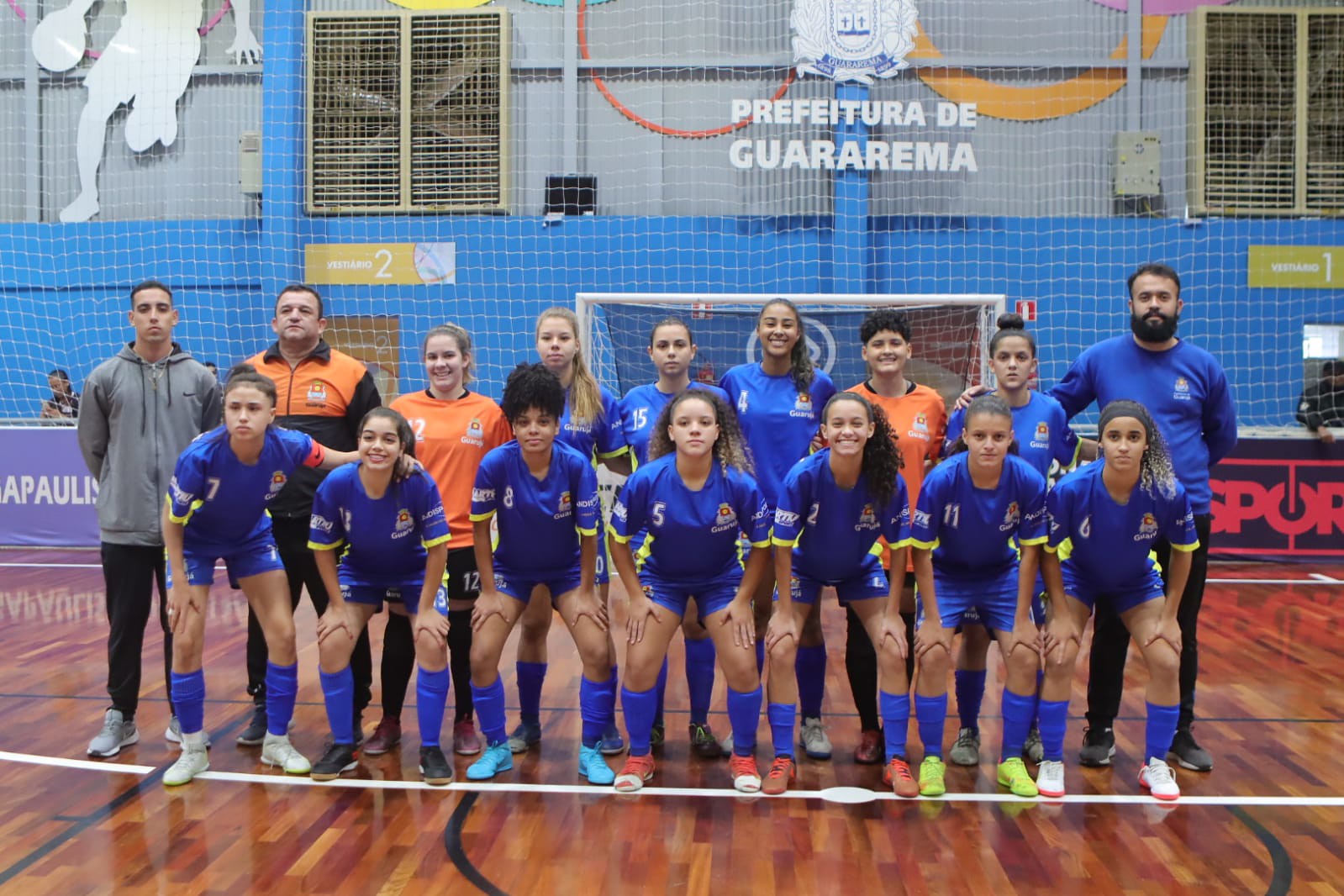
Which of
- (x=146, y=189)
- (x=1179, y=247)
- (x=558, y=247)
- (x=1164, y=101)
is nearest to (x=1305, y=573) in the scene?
(x=1179, y=247)

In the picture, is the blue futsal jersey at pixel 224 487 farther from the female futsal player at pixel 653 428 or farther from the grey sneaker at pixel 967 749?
the grey sneaker at pixel 967 749

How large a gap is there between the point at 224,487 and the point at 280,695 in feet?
2.40

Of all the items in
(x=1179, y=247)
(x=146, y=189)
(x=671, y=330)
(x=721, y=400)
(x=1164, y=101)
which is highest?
(x=1164, y=101)

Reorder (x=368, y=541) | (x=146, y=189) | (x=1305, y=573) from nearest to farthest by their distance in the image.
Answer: (x=368, y=541) < (x=1305, y=573) < (x=146, y=189)

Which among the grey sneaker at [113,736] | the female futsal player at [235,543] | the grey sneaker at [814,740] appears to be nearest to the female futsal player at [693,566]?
the grey sneaker at [814,740]

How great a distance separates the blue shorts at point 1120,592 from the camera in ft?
11.7

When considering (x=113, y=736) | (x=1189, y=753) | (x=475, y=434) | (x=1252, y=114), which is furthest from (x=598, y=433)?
(x=1252, y=114)

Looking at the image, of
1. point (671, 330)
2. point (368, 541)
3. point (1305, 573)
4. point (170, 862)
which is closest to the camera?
point (170, 862)

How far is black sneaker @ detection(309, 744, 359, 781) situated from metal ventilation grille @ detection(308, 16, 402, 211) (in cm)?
740

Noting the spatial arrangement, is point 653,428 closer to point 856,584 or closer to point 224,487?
point 856,584

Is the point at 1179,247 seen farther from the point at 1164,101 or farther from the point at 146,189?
the point at 146,189

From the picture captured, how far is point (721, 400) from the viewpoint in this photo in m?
3.63

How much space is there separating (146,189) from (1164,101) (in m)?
9.94

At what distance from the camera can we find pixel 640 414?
417 cm
